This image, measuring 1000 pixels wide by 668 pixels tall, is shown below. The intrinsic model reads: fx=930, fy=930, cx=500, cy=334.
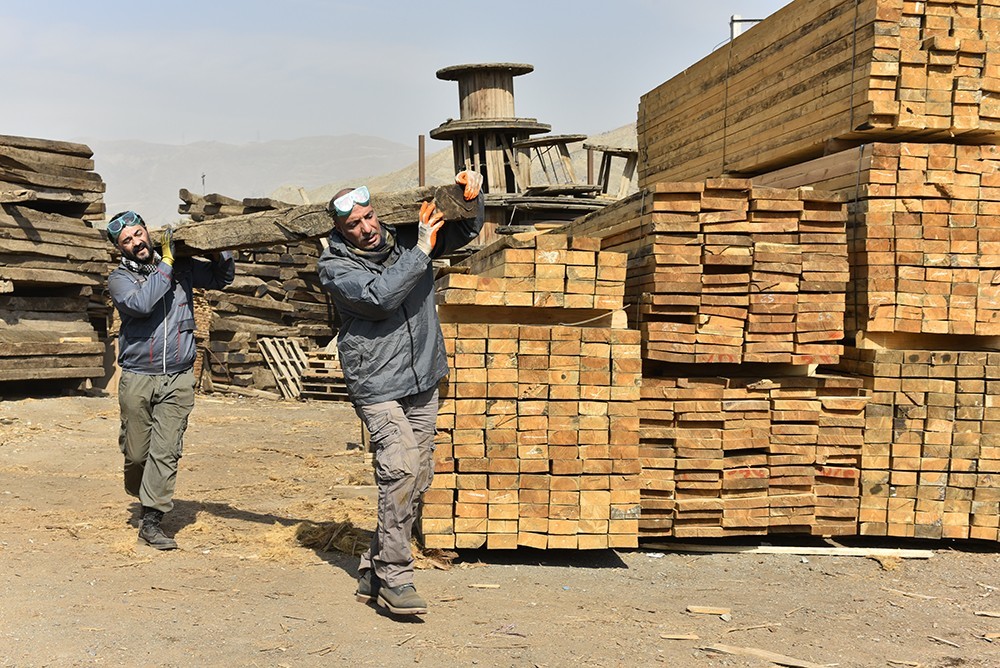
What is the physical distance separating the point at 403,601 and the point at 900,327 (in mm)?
3938

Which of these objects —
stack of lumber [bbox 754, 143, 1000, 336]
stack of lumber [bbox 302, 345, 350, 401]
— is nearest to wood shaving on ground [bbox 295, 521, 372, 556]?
stack of lumber [bbox 754, 143, 1000, 336]

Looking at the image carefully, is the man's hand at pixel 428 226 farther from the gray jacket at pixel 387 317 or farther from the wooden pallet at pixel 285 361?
the wooden pallet at pixel 285 361

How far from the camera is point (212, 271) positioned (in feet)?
22.8

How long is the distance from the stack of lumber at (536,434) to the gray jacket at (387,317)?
776 mm

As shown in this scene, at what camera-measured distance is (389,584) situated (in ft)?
16.4

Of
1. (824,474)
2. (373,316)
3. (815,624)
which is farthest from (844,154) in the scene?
(373,316)

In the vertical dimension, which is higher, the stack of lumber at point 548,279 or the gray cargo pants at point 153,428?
the stack of lumber at point 548,279

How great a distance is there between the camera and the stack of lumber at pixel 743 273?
635cm

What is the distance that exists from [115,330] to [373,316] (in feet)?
44.0

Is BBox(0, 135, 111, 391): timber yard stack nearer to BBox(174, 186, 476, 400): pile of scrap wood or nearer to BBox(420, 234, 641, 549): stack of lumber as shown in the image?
BBox(174, 186, 476, 400): pile of scrap wood

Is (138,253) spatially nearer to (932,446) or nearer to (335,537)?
(335,537)

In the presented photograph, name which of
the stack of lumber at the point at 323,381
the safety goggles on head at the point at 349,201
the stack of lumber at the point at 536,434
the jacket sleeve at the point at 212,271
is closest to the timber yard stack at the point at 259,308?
the stack of lumber at the point at 323,381

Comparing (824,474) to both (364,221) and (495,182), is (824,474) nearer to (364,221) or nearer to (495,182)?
(364,221)

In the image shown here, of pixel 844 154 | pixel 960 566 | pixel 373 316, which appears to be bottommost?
pixel 960 566
